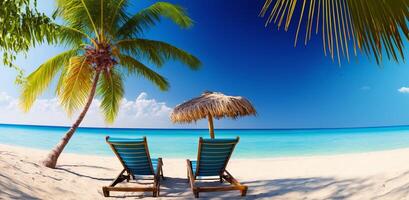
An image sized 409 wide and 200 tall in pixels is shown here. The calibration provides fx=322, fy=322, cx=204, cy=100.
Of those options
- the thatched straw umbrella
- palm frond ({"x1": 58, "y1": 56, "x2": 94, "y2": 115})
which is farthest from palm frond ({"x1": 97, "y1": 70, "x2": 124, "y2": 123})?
the thatched straw umbrella

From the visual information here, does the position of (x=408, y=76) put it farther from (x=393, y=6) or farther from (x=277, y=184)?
(x=393, y=6)

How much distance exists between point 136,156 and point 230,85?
1042 inches

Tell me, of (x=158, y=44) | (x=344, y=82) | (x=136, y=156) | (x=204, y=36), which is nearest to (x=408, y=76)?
(x=344, y=82)

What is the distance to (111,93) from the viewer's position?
Answer: 8461 millimetres

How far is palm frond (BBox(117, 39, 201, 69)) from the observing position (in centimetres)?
770

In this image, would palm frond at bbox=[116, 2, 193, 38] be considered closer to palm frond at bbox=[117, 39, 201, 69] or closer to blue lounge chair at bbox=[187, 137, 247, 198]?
palm frond at bbox=[117, 39, 201, 69]

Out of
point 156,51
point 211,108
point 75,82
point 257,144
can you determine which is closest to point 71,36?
point 75,82

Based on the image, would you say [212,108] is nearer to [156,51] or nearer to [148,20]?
[156,51]

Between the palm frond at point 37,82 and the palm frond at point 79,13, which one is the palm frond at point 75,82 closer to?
the palm frond at point 37,82

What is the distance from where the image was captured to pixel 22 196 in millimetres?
3469

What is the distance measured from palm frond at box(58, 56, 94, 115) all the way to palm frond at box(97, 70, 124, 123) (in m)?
0.87

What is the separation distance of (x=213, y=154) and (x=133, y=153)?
1084 mm

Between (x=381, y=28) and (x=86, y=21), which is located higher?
(x=86, y=21)

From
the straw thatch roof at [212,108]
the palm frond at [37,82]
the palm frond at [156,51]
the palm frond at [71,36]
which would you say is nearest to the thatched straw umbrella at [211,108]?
the straw thatch roof at [212,108]
